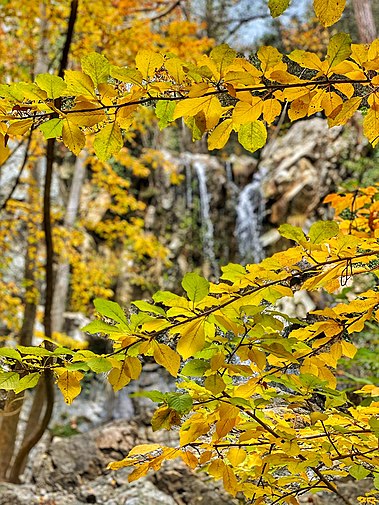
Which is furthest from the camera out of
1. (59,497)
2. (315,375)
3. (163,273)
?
(163,273)

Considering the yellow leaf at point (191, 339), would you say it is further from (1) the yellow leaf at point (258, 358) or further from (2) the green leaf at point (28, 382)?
(2) the green leaf at point (28, 382)

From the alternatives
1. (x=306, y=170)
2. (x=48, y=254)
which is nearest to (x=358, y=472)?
(x=48, y=254)

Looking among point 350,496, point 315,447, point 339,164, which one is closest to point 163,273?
point 339,164

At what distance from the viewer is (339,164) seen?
322 inches

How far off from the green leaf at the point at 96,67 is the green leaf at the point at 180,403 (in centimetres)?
52

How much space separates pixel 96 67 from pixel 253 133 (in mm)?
298

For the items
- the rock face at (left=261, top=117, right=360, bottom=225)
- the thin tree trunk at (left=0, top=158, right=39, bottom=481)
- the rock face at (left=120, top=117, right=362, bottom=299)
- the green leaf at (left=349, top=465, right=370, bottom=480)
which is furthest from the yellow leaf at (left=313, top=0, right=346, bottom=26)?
the rock face at (left=261, top=117, right=360, bottom=225)

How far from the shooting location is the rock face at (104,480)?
3.71 metres

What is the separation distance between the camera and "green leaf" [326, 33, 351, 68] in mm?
703

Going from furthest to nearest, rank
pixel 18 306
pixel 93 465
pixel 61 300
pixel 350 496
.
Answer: pixel 61 300 → pixel 18 306 → pixel 93 465 → pixel 350 496

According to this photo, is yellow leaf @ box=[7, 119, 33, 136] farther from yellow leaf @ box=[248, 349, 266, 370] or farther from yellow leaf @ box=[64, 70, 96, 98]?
yellow leaf @ box=[248, 349, 266, 370]

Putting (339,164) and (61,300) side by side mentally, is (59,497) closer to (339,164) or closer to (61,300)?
(61,300)

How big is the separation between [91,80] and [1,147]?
18cm

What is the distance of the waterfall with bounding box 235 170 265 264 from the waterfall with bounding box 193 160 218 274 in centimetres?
61
